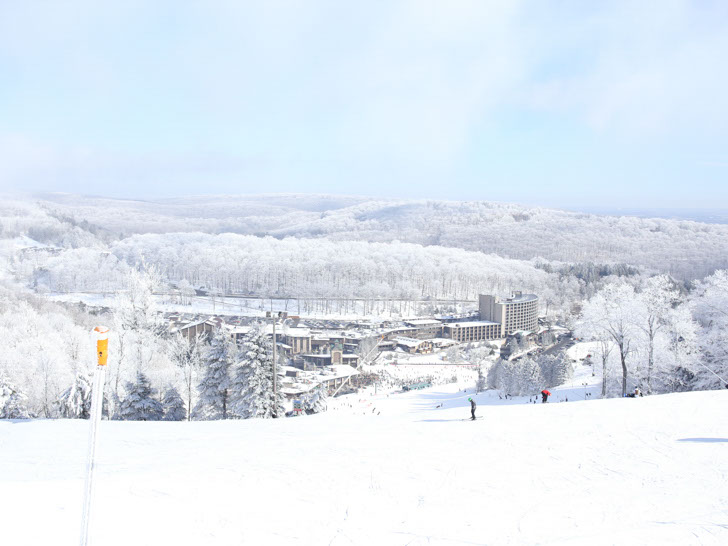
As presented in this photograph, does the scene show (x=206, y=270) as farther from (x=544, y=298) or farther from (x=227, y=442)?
(x=227, y=442)

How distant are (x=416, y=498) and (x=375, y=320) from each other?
48.8 meters

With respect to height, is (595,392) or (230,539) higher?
(230,539)

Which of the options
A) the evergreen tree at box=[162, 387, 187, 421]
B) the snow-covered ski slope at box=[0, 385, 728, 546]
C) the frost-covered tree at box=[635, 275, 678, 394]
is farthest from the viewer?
the frost-covered tree at box=[635, 275, 678, 394]

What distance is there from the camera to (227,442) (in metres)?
8.19

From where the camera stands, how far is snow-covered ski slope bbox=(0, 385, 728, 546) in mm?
4512

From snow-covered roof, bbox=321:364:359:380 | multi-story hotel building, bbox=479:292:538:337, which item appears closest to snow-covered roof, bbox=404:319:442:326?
multi-story hotel building, bbox=479:292:538:337

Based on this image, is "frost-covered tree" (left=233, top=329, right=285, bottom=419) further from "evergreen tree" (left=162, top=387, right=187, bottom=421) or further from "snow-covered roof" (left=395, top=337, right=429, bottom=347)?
"snow-covered roof" (left=395, top=337, right=429, bottom=347)

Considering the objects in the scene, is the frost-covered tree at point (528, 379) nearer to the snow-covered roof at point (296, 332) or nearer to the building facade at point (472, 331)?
the snow-covered roof at point (296, 332)

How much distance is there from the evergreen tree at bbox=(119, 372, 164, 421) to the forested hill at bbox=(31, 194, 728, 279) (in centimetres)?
7370

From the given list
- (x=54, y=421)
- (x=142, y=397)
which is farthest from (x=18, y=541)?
(x=142, y=397)

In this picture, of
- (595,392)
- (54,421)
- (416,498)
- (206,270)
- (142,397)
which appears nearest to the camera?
(416,498)

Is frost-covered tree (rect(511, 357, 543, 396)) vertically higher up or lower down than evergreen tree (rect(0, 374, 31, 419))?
lower down

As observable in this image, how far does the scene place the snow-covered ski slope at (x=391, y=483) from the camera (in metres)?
4.51

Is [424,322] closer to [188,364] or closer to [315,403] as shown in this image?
[188,364]
